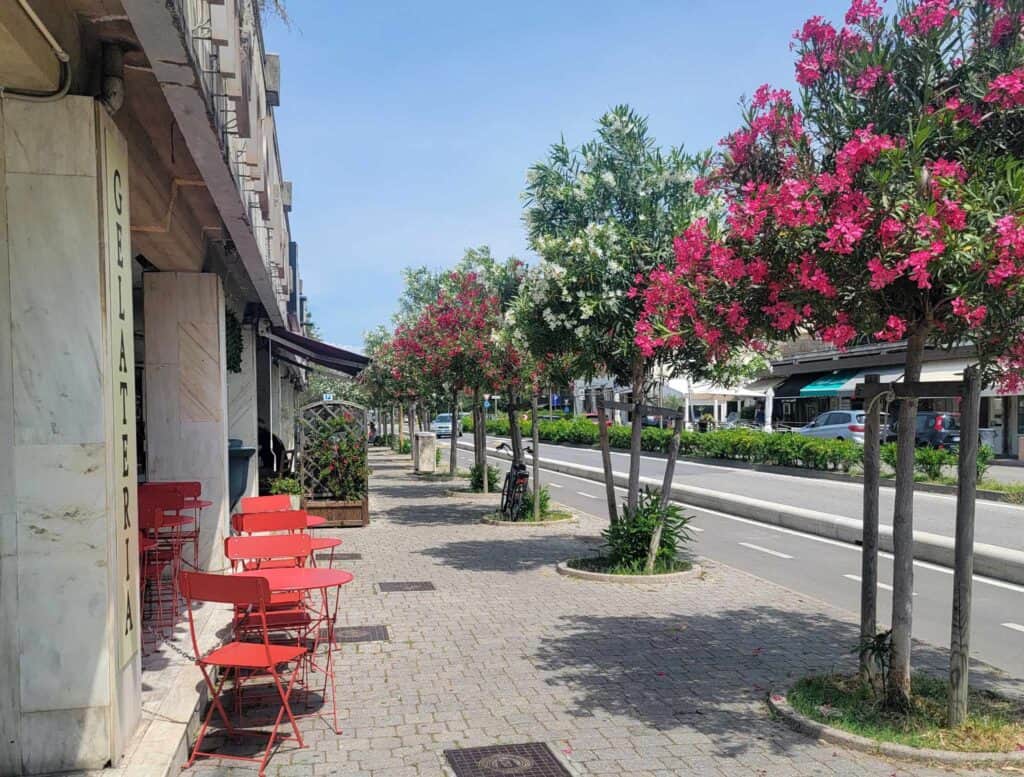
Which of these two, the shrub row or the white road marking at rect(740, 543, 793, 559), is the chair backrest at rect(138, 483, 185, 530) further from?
the shrub row

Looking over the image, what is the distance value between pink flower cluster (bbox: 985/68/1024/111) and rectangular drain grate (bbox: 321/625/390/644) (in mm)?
5689

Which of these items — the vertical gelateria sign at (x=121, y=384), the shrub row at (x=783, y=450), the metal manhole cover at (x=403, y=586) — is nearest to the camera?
the vertical gelateria sign at (x=121, y=384)

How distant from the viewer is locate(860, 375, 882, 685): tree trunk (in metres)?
5.58

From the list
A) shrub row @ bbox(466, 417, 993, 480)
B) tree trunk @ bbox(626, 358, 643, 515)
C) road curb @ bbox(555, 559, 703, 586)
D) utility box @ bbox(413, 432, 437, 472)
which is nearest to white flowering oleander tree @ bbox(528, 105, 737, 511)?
tree trunk @ bbox(626, 358, 643, 515)

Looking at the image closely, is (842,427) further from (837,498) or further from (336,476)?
(336,476)

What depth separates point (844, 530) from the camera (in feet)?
42.9

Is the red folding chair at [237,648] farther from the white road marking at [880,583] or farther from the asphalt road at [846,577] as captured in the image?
the white road marking at [880,583]

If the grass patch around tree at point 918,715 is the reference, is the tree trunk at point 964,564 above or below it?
above

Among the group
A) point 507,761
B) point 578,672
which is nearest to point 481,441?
point 578,672

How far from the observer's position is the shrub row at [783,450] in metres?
20.4

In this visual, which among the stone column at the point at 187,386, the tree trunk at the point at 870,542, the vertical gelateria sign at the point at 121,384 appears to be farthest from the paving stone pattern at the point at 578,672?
the stone column at the point at 187,386

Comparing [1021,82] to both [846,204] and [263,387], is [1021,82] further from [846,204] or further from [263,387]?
[263,387]

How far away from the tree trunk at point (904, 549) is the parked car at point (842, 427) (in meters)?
25.9

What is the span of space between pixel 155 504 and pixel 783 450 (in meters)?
21.0
